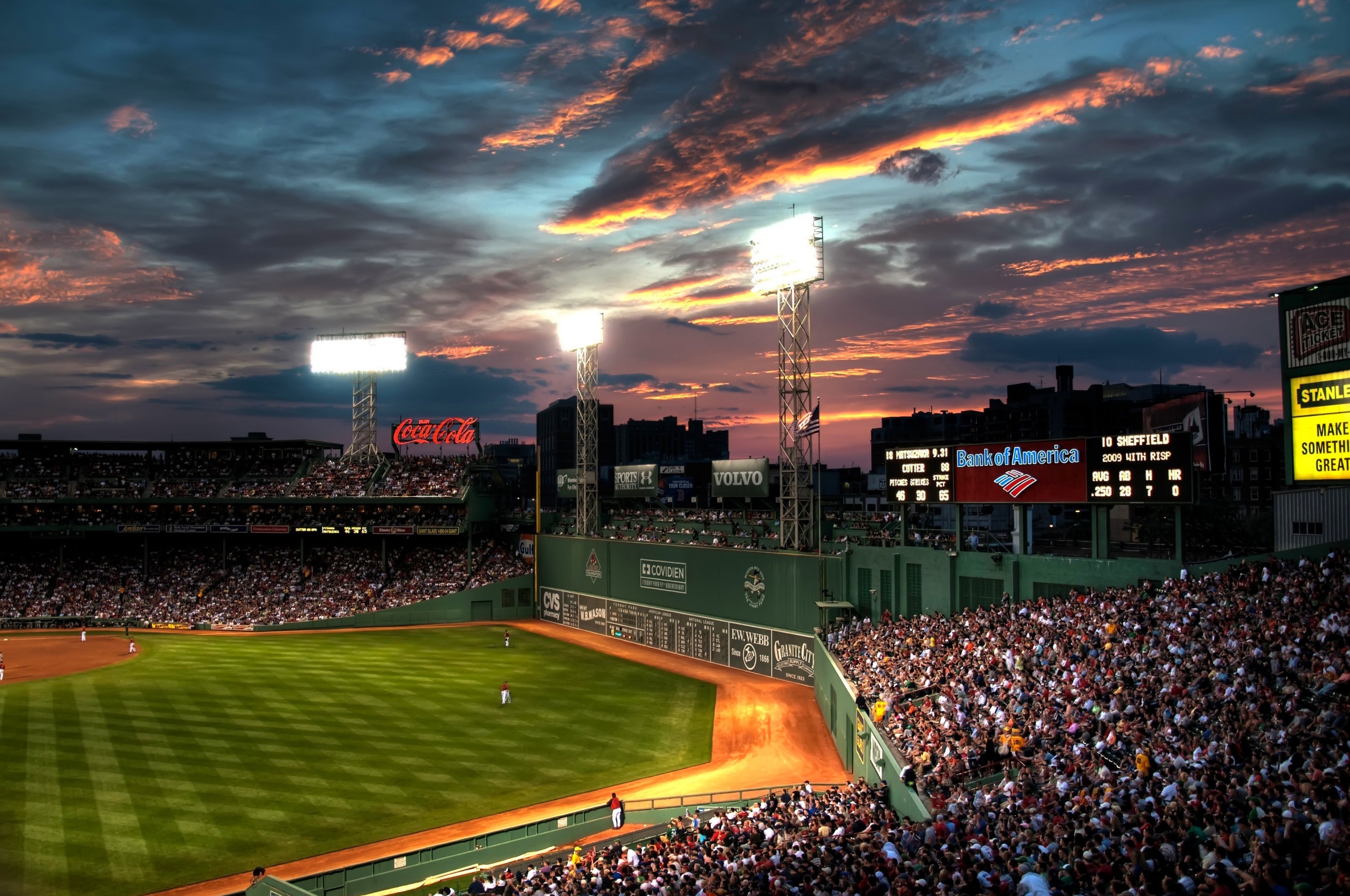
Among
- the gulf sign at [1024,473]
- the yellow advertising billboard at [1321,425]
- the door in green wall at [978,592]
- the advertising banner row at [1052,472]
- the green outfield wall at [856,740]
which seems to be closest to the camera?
the green outfield wall at [856,740]

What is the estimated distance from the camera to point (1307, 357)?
828 inches

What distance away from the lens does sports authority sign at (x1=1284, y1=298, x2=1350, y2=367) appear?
2023 centimetres

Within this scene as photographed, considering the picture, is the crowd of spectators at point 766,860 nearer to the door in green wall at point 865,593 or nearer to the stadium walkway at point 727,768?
the stadium walkway at point 727,768

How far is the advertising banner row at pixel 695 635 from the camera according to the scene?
39.7 m

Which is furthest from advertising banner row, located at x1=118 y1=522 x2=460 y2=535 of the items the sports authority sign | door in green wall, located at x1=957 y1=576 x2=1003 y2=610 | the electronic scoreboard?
the sports authority sign

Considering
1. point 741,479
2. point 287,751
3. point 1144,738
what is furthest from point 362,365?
point 1144,738

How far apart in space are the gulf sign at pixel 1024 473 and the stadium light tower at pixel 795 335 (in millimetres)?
9786

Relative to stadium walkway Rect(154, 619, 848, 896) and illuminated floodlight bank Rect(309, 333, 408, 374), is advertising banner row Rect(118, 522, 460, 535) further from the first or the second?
stadium walkway Rect(154, 619, 848, 896)

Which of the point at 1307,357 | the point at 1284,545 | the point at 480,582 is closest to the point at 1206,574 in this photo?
the point at 1284,545

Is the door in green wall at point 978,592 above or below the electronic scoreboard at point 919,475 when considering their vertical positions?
below

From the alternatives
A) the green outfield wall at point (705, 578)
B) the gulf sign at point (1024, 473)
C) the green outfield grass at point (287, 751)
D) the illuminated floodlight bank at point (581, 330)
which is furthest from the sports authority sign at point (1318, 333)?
the illuminated floodlight bank at point (581, 330)

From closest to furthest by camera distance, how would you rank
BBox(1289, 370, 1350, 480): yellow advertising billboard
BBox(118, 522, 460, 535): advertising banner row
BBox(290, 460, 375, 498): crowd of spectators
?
BBox(1289, 370, 1350, 480): yellow advertising billboard < BBox(118, 522, 460, 535): advertising banner row < BBox(290, 460, 375, 498): crowd of spectators

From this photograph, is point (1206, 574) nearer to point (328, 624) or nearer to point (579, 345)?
point (579, 345)

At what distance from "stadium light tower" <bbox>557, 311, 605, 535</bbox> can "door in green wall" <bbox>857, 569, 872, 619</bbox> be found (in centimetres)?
2310
